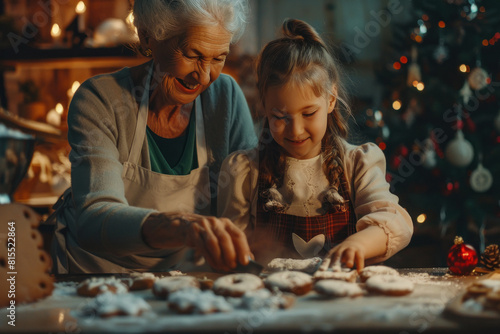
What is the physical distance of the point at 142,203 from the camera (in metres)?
1.44

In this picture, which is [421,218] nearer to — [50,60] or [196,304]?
[50,60]

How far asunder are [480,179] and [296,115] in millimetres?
2136

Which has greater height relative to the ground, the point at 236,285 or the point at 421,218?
the point at 236,285

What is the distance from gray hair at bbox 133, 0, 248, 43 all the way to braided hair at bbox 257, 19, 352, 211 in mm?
141

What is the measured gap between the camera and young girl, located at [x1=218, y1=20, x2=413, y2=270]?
1.32 metres

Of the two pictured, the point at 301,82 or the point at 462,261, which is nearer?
the point at 462,261

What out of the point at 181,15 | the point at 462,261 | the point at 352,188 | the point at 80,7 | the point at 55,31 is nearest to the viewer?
the point at 462,261

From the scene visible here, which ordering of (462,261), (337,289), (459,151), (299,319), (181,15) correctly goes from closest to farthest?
(299,319)
(337,289)
(462,261)
(181,15)
(459,151)

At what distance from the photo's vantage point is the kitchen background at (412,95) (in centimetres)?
308

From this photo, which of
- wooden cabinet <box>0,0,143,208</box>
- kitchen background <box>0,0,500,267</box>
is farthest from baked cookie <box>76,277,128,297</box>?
wooden cabinet <box>0,0,143,208</box>

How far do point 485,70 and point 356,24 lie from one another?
140cm

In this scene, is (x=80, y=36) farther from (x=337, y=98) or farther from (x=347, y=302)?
(x=347, y=302)

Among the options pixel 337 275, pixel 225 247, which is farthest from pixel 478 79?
pixel 225 247

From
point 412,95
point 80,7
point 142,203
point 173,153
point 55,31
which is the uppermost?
point 80,7
